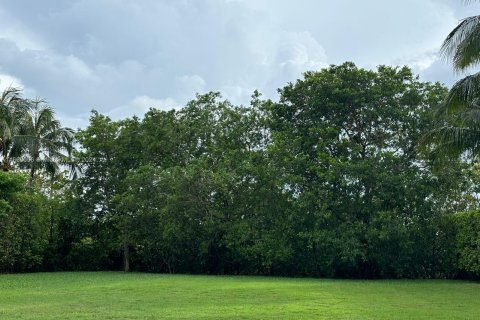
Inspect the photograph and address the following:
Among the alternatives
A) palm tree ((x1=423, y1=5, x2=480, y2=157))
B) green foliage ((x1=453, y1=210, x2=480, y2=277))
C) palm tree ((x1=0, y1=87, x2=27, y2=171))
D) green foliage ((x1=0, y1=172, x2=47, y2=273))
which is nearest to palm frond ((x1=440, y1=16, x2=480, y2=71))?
palm tree ((x1=423, y1=5, x2=480, y2=157))

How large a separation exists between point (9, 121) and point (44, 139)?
3027 mm

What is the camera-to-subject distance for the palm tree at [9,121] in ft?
83.6

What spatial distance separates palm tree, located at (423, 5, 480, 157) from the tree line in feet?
8.05

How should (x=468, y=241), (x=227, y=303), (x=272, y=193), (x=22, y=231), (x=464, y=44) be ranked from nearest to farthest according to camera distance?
(x=227, y=303)
(x=464, y=44)
(x=468, y=241)
(x=272, y=193)
(x=22, y=231)

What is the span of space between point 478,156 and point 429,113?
238 inches

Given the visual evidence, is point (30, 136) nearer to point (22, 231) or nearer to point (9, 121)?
point (9, 121)

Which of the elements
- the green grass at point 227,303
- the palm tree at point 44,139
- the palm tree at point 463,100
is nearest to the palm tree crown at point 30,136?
the palm tree at point 44,139

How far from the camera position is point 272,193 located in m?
23.7

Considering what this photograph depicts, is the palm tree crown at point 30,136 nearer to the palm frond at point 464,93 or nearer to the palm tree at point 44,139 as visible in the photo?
the palm tree at point 44,139

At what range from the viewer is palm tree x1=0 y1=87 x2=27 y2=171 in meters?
25.5

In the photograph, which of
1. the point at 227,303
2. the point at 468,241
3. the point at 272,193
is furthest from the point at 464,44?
the point at 272,193

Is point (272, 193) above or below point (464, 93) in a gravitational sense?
below

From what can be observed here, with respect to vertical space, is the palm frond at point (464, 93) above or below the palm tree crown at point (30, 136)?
below

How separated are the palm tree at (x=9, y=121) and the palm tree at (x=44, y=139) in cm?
52
